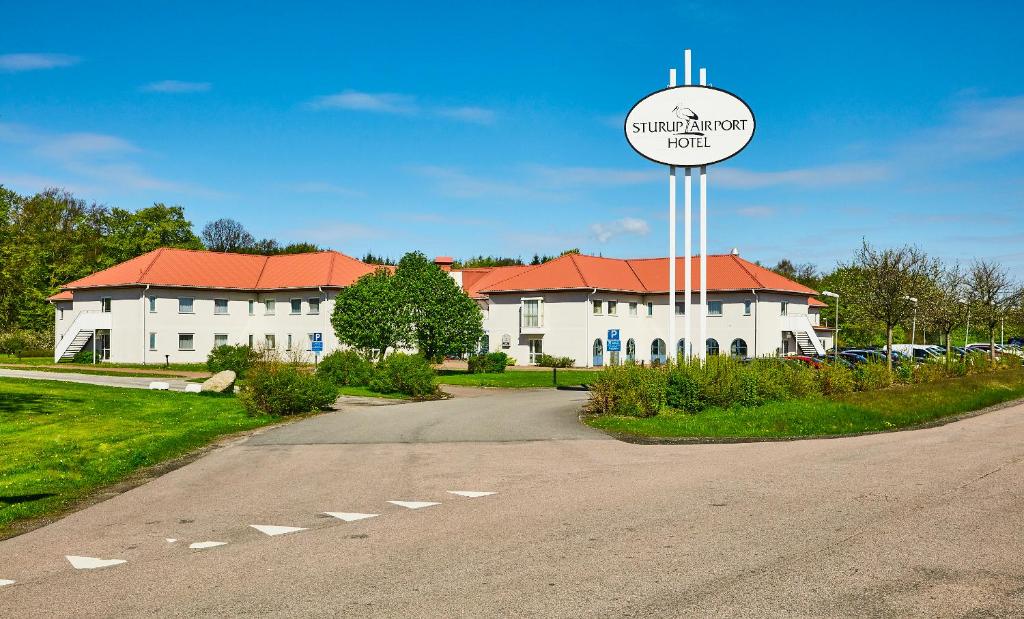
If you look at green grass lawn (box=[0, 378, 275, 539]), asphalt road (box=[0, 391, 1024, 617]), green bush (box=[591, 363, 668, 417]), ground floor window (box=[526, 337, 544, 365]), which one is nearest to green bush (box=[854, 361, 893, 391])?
green bush (box=[591, 363, 668, 417])

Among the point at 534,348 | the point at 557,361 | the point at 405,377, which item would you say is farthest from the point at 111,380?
the point at 534,348

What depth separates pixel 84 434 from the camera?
1862cm

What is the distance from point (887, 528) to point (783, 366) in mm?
17511

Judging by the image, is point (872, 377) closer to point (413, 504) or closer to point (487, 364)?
point (413, 504)

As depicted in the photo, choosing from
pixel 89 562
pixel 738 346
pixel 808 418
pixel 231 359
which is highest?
pixel 738 346

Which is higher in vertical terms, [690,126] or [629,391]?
[690,126]

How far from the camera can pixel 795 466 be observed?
13070 mm

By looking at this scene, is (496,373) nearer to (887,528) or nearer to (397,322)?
(397,322)

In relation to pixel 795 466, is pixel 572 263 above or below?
above

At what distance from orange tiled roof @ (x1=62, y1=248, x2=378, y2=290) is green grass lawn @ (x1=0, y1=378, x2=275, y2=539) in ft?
94.8

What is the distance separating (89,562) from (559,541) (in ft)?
14.5

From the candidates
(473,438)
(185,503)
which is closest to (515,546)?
(185,503)

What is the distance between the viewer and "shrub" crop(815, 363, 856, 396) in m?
25.7

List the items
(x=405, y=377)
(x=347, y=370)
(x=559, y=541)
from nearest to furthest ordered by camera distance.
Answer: (x=559, y=541) < (x=405, y=377) < (x=347, y=370)
